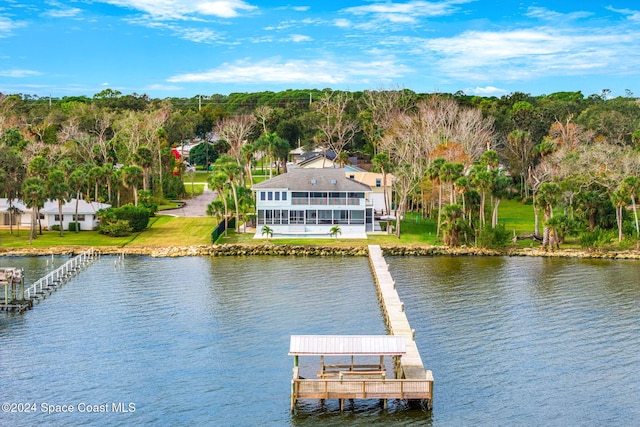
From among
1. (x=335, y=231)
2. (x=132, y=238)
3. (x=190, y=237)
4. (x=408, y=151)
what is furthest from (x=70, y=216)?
(x=408, y=151)

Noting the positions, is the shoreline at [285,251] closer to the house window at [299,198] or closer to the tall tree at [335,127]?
the house window at [299,198]

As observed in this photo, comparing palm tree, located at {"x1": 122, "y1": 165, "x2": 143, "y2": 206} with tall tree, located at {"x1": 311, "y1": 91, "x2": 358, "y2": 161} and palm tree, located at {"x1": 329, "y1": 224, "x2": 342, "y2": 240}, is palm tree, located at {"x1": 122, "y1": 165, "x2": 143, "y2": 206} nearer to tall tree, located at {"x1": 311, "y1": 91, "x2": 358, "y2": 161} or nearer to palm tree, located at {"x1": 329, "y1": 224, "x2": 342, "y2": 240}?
palm tree, located at {"x1": 329, "y1": 224, "x2": 342, "y2": 240}

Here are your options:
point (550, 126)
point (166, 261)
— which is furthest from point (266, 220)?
point (550, 126)

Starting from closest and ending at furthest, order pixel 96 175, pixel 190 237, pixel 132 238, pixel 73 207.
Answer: pixel 190 237, pixel 132 238, pixel 73 207, pixel 96 175

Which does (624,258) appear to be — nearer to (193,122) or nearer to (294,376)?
(294,376)

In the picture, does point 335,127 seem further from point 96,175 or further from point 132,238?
point 132,238

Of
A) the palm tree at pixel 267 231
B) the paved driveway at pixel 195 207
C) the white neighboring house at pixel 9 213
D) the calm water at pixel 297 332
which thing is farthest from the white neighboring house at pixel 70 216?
the palm tree at pixel 267 231
